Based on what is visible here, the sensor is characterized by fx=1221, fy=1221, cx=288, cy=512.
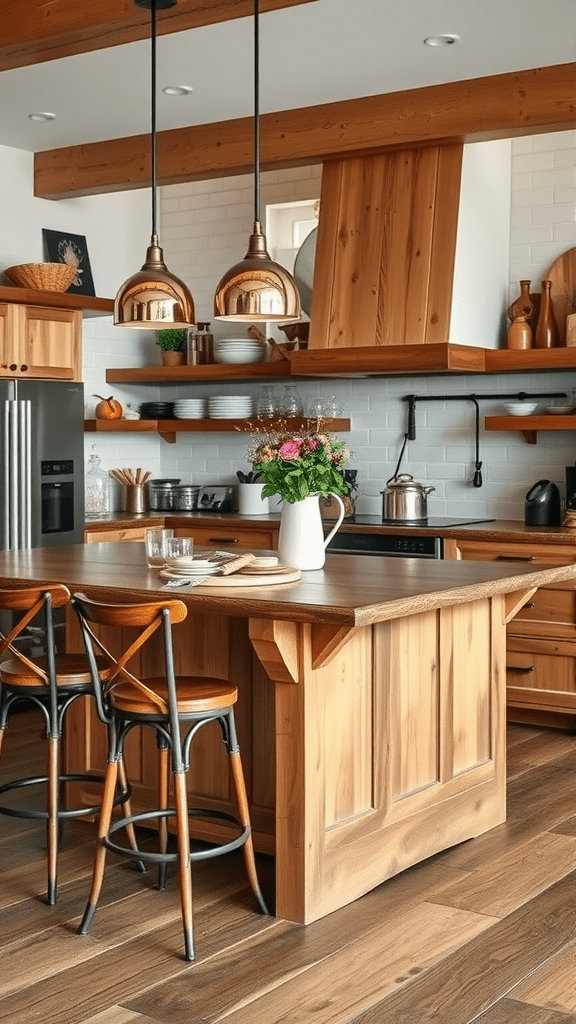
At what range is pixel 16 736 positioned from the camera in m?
5.62

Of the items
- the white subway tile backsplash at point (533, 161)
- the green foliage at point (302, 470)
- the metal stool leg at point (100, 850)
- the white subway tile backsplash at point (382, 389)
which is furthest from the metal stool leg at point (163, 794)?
the white subway tile backsplash at point (533, 161)

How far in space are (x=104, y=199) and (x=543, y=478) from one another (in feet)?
10.3

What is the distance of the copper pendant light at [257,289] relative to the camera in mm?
3840

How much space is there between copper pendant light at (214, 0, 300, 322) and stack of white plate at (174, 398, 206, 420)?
11.1 ft

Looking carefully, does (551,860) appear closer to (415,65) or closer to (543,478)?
(543,478)

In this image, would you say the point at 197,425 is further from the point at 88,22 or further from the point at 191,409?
the point at 88,22

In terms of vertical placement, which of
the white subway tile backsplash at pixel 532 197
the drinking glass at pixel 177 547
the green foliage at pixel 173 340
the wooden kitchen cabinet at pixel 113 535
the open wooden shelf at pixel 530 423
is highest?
the white subway tile backsplash at pixel 532 197

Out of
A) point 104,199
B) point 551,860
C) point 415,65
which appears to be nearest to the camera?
point 551,860

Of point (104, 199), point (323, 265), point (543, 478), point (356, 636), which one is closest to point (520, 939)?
point (356, 636)

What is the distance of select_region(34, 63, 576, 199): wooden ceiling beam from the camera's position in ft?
17.2

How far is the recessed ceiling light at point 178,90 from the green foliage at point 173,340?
6.45ft

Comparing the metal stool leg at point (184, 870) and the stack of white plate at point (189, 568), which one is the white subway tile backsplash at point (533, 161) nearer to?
the stack of white plate at point (189, 568)

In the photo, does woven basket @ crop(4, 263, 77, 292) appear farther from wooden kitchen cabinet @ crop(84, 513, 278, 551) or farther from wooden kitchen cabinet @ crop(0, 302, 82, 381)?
wooden kitchen cabinet @ crop(84, 513, 278, 551)

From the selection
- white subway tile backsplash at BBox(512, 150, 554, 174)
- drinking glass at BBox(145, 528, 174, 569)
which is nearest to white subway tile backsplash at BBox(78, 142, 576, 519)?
white subway tile backsplash at BBox(512, 150, 554, 174)
